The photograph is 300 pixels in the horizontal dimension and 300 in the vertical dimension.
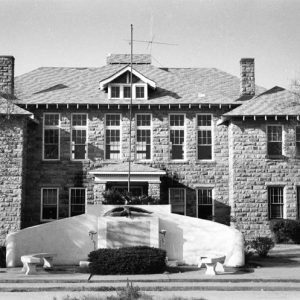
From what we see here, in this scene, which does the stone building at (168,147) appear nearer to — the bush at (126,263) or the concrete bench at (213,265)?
the concrete bench at (213,265)

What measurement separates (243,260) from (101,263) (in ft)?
18.3

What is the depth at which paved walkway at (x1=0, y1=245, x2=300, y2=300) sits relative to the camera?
15984 millimetres

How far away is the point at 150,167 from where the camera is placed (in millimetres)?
30984

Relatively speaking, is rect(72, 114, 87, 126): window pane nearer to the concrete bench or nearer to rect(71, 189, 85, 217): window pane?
rect(71, 189, 85, 217): window pane

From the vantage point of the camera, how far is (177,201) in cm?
3148

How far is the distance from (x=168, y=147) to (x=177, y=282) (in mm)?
14657

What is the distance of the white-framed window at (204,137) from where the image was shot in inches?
1260

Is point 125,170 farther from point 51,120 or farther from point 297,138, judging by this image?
point 297,138

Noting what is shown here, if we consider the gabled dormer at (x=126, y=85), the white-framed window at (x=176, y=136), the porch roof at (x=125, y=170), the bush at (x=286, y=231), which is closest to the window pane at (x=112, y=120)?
the gabled dormer at (x=126, y=85)

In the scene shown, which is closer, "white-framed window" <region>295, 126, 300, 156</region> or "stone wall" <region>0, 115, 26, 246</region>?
"stone wall" <region>0, 115, 26, 246</region>

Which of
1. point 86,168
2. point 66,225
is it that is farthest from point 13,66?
point 66,225

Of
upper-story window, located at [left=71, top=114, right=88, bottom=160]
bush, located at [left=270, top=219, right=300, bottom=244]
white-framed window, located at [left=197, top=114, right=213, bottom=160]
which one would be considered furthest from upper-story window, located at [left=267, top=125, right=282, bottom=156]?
upper-story window, located at [left=71, top=114, right=88, bottom=160]

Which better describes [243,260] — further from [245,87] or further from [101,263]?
[245,87]

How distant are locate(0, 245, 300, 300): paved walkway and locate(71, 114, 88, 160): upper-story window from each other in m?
10.9
